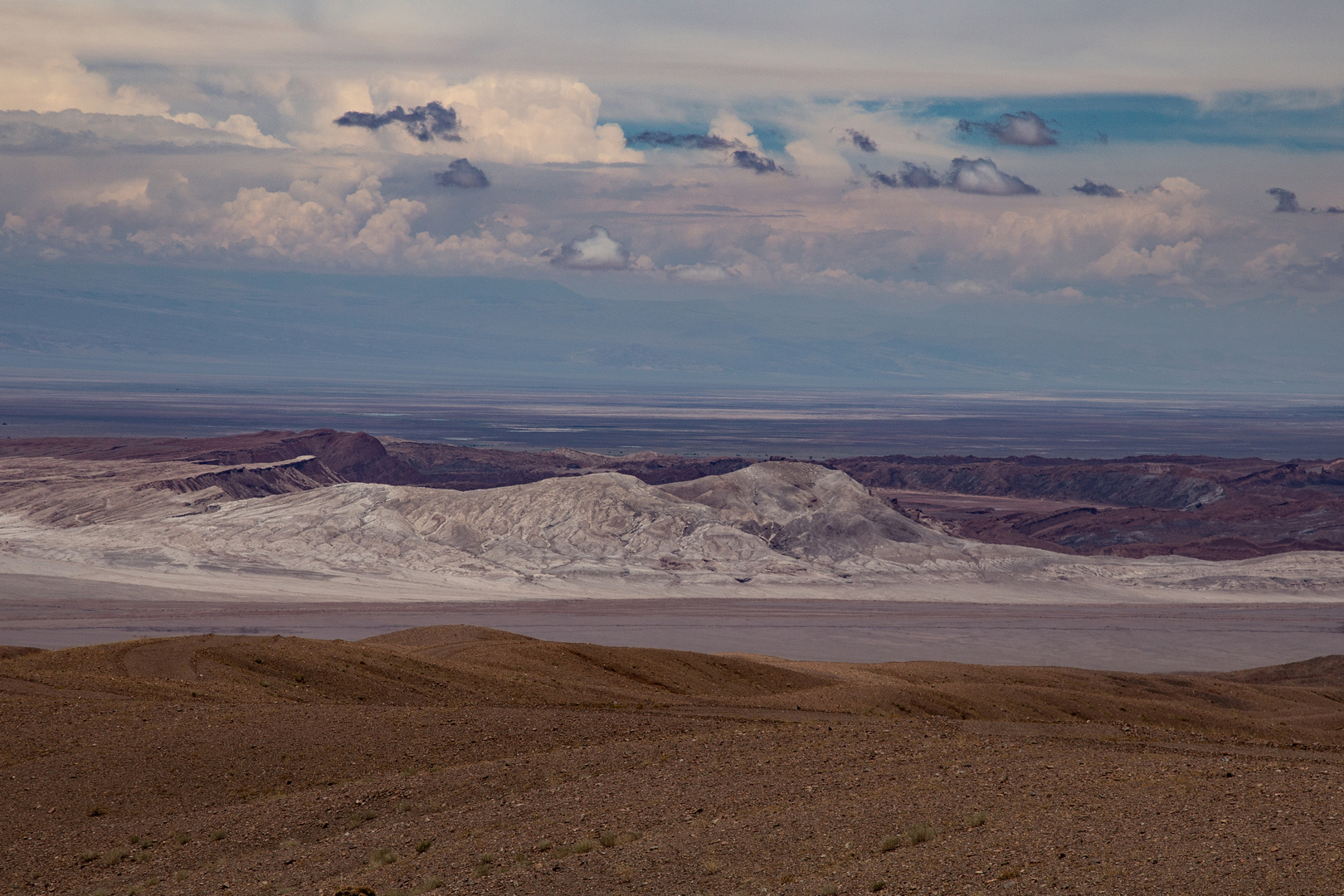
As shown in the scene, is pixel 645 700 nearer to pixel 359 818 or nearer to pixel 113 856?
pixel 359 818

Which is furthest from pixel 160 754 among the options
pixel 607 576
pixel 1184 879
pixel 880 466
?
pixel 880 466

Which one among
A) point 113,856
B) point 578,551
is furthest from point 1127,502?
point 113,856

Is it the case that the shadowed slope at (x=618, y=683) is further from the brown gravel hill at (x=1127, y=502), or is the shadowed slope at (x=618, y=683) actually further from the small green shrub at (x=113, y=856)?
the brown gravel hill at (x=1127, y=502)

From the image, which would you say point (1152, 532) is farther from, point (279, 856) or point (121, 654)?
point (279, 856)

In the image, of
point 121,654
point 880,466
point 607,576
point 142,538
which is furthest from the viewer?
point 880,466

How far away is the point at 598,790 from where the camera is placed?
16.7 m

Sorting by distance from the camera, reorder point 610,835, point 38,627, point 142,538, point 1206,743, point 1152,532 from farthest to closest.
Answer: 1. point 1152,532
2. point 142,538
3. point 38,627
4. point 1206,743
5. point 610,835

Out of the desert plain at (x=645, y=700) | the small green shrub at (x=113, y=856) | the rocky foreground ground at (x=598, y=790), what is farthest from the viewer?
the small green shrub at (x=113, y=856)

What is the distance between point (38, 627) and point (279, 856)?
1793 inches

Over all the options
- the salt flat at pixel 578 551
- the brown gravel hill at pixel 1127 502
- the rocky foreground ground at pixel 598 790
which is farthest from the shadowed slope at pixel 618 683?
the brown gravel hill at pixel 1127 502

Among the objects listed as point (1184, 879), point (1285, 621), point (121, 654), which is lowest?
point (1285, 621)

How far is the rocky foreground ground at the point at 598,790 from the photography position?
1233cm

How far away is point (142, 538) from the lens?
76.8 meters

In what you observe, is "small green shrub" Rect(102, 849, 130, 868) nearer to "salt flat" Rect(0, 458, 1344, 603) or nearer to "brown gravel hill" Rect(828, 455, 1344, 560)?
"salt flat" Rect(0, 458, 1344, 603)
